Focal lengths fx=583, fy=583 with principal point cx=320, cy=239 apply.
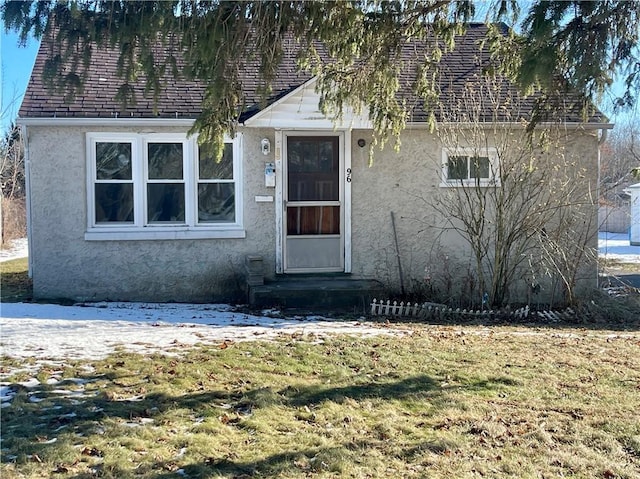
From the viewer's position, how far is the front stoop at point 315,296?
1007 cm

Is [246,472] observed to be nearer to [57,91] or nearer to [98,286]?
[57,91]

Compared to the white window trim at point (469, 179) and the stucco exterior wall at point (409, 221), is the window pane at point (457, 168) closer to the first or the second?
the white window trim at point (469, 179)

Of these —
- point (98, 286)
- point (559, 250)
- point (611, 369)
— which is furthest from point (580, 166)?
point (98, 286)

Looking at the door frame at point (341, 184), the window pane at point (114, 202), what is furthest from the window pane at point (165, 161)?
the door frame at point (341, 184)

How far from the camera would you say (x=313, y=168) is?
11.4 metres

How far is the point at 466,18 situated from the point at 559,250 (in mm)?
4820

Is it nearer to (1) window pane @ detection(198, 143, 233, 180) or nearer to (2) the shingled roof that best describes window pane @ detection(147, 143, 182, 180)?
(1) window pane @ detection(198, 143, 233, 180)

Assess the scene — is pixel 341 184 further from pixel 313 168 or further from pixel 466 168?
pixel 466 168

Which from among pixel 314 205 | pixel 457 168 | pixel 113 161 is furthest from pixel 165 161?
pixel 457 168

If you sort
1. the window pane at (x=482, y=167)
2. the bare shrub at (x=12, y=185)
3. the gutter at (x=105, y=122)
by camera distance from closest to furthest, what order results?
the gutter at (x=105, y=122) → the window pane at (x=482, y=167) → the bare shrub at (x=12, y=185)

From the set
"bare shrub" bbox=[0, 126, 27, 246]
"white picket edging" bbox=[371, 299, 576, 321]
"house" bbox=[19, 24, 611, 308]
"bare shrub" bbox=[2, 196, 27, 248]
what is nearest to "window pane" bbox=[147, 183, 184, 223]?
"house" bbox=[19, 24, 611, 308]

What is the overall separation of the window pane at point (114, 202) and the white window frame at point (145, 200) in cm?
10

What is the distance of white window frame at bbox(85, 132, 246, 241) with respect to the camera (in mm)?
10625

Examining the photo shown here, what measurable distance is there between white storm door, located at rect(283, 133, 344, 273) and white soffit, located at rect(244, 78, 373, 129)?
0.62 m
